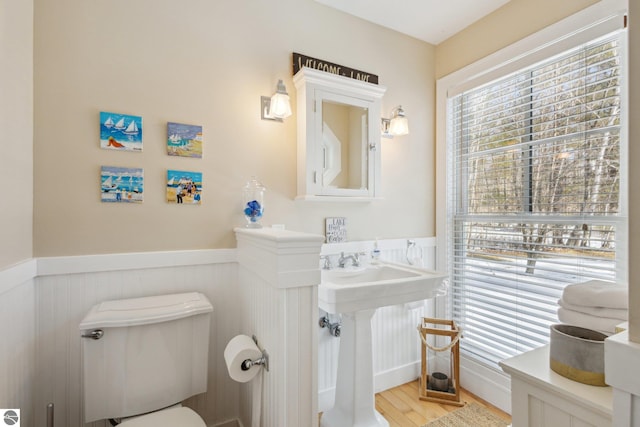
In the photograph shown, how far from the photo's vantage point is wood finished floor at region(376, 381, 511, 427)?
1824 mm

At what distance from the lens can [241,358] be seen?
1.22 metres

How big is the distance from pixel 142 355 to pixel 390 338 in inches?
61.0

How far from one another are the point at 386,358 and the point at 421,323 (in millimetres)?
358

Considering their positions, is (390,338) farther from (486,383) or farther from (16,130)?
(16,130)

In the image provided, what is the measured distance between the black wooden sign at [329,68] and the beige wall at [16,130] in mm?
1202

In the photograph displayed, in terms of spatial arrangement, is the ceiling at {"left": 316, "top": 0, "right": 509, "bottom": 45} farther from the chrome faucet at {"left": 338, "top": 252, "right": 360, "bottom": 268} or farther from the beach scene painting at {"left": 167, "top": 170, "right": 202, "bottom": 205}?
the chrome faucet at {"left": 338, "top": 252, "right": 360, "bottom": 268}

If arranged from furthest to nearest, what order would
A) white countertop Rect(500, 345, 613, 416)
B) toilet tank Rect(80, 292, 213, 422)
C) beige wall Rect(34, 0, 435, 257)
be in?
Answer: beige wall Rect(34, 0, 435, 257)
toilet tank Rect(80, 292, 213, 422)
white countertop Rect(500, 345, 613, 416)

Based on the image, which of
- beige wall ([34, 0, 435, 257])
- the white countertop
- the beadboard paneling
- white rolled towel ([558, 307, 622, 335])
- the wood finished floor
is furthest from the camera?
the wood finished floor

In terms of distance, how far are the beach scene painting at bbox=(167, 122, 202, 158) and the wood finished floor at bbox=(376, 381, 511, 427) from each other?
1880mm

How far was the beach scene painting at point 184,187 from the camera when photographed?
1.52 m

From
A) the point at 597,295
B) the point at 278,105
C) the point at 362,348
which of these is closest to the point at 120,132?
the point at 278,105

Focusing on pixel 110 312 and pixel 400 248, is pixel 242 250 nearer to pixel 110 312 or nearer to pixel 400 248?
pixel 110 312

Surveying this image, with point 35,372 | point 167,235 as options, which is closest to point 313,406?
point 167,235

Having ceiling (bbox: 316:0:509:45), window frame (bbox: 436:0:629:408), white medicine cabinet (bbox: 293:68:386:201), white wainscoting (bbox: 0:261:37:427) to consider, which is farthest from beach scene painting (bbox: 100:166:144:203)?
window frame (bbox: 436:0:629:408)
